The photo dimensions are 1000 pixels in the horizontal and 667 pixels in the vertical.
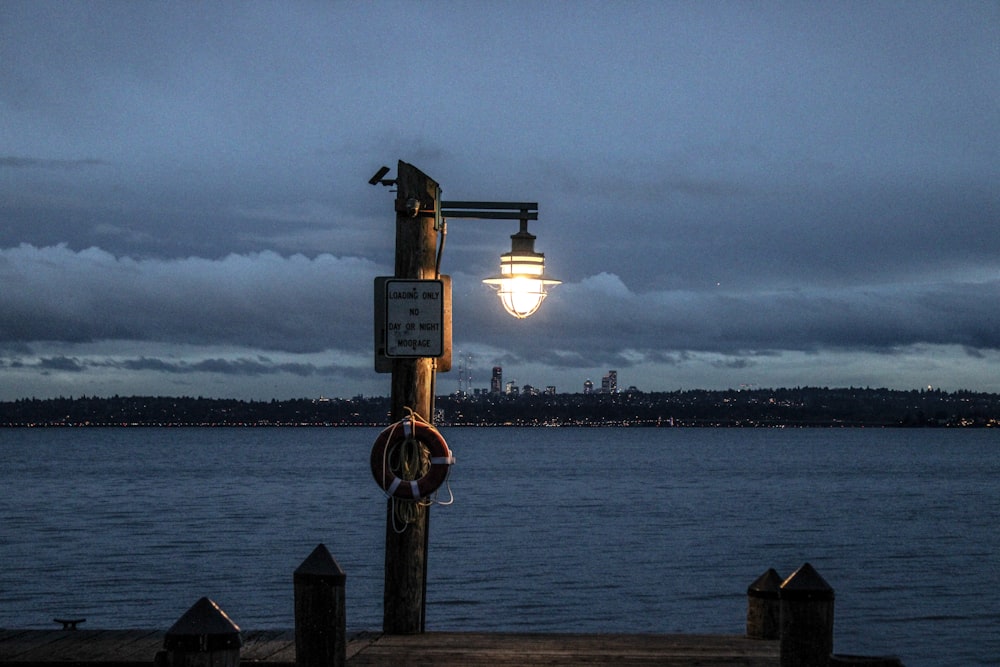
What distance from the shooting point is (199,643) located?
6227 mm

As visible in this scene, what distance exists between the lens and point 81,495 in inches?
2995

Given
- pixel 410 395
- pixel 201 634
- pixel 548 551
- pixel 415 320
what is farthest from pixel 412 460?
pixel 548 551

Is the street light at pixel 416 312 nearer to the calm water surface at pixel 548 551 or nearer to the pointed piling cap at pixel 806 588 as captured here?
the pointed piling cap at pixel 806 588

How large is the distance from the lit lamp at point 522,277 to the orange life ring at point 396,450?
128 cm

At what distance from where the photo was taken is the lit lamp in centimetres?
1030

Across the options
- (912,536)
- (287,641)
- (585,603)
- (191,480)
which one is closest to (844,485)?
(912,536)

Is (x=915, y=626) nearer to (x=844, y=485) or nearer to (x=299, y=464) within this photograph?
(x=844, y=485)

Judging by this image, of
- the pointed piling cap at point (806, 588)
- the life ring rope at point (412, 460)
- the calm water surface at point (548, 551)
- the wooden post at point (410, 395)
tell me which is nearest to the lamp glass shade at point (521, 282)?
the wooden post at point (410, 395)

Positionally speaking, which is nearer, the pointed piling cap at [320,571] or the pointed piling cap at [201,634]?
the pointed piling cap at [201,634]

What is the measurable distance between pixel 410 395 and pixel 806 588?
382 centimetres

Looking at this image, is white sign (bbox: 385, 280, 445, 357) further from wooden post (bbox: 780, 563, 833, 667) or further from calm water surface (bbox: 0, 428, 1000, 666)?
calm water surface (bbox: 0, 428, 1000, 666)

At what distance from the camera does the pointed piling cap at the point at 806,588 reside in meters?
7.30

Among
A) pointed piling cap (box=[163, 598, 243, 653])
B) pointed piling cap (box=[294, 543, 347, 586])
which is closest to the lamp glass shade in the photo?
pointed piling cap (box=[294, 543, 347, 586])

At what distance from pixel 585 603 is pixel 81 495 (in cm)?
5349
